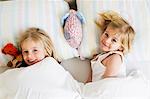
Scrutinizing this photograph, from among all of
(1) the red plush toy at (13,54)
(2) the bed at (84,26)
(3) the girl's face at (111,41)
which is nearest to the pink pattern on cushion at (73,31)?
(2) the bed at (84,26)

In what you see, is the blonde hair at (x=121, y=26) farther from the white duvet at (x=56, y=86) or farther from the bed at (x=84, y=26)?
the white duvet at (x=56, y=86)

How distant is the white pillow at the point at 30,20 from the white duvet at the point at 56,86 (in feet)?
0.60

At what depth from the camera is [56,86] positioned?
4.29 feet

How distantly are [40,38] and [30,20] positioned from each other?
0.12 metres

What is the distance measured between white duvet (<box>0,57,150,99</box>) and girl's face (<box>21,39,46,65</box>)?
7 cm

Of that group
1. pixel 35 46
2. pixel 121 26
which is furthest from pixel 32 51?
pixel 121 26

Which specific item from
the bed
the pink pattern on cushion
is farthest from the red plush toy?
the pink pattern on cushion

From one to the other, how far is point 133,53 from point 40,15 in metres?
0.48

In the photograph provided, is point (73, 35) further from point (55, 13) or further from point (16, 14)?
point (16, 14)

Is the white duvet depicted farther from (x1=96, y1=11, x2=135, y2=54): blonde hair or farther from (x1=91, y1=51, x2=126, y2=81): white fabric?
(x1=96, y1=11, x2=135, y2=54): blonde hair

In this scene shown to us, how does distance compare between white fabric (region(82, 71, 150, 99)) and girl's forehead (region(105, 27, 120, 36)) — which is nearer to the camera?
white fabric (region(82, 71, 150, 99))

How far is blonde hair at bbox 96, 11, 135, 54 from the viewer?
148 cm

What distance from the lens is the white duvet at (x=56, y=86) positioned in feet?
4.16

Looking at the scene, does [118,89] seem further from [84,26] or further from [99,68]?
[84,26]
